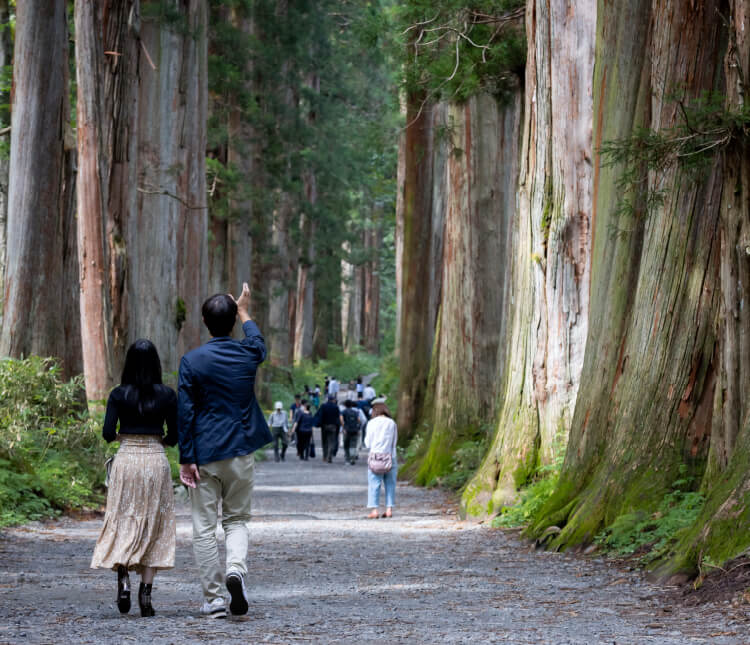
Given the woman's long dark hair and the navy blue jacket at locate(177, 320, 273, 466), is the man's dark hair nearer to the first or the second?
the navy blue jacket at locate(177, 320, 273, 466)

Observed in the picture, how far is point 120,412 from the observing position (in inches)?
275

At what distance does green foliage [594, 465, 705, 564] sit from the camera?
336 inches

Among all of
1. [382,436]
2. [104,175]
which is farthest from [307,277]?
[382,436]

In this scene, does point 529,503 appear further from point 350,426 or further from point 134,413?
point 350,426

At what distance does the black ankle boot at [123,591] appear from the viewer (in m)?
6.83

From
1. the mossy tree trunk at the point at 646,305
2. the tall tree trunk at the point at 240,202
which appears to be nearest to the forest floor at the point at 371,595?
the mossy tree trunk at the point at 646,305

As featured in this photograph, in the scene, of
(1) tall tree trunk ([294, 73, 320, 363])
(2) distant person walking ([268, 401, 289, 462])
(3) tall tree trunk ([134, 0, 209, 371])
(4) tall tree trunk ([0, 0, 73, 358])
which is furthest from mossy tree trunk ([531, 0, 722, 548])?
(1) tall tree trunk ([294, 73, 320, 363])

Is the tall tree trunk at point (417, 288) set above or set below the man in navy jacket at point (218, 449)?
above

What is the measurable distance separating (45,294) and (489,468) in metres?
6.26

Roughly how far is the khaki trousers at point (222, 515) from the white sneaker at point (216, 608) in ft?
0.08

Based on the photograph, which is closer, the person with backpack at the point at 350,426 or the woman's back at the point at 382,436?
the woman's back at the point at 382,436

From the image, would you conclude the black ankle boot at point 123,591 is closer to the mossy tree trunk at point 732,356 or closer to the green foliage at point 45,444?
the mossy tree trunk at point 732,356

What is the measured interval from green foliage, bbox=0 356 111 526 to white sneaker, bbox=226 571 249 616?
6.69 metres

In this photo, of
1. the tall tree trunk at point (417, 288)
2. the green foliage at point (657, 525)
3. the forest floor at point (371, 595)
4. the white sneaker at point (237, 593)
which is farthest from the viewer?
the tall tree trunk at point (417, 288)
